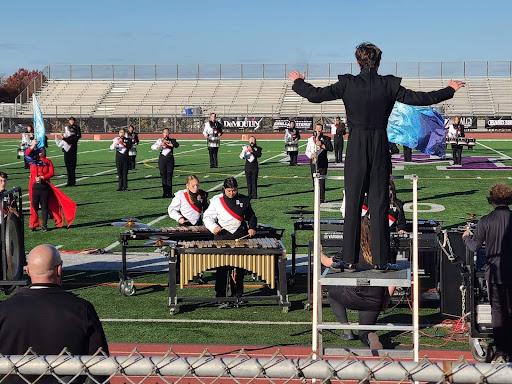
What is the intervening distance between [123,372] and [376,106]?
3538 millimetres

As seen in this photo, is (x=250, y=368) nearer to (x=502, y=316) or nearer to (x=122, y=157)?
(x=502, y=316)

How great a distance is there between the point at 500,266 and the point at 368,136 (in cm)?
263

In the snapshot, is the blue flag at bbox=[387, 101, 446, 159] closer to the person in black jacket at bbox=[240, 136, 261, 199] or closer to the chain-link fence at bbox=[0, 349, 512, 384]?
the chain-link fence at bbox=[0, 349, 512, 384]

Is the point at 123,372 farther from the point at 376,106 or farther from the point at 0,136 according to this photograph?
the point at 0,136

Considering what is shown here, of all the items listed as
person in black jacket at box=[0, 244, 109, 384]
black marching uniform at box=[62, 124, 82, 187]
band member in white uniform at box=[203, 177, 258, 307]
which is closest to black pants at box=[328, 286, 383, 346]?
band member in white uniform at box=[203, 177, 258, 307]

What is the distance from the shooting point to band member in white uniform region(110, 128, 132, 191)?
25312 mm

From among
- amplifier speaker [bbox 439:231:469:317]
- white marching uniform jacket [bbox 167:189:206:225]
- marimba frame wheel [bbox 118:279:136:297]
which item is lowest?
marimba frame wheel [bbox 118:279:136:297]

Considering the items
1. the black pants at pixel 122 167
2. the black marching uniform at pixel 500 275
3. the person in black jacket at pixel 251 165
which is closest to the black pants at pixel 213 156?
the black pants at pixel 122 167

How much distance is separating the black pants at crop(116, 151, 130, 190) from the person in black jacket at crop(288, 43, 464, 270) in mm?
18778

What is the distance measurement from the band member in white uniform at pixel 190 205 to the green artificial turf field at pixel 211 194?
37.8 inches

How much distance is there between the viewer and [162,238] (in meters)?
12.2

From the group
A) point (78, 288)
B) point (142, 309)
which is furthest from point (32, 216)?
point (142, 309)

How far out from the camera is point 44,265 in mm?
4895

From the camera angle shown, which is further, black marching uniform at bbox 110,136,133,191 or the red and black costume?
black marching uniform at bbox 110,136,133,191
